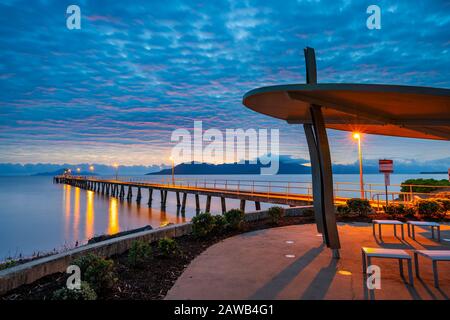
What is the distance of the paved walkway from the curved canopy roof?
3.23 m

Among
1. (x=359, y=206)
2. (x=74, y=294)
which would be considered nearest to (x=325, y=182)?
(x=74, y=294)

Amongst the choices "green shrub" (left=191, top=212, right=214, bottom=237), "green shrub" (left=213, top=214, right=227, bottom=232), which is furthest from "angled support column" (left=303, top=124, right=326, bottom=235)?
"green shrub" (left=191, top=212, right=214, bottom=237)

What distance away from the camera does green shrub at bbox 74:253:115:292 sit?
4.24 m

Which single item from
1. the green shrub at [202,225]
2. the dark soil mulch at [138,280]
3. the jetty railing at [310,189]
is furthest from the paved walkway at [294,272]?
the jetty railing at [310,189]

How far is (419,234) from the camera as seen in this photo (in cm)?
859

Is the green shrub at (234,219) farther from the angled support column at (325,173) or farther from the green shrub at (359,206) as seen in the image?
the green shrub at (359,206)

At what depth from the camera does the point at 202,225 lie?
7.92 m

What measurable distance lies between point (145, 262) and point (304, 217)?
7.22 metres

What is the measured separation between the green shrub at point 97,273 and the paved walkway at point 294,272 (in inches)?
37.3

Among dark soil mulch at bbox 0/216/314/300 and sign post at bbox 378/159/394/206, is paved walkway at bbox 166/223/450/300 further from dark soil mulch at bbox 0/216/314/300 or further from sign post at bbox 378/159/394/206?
sign post at bbox 378/159/394/206

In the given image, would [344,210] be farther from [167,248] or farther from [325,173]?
[167,248]

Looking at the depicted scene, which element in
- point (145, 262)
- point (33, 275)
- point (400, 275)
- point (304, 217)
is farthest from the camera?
point (304, 217)
